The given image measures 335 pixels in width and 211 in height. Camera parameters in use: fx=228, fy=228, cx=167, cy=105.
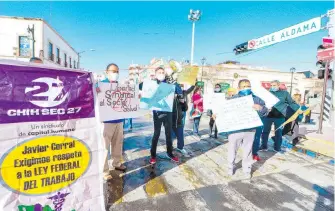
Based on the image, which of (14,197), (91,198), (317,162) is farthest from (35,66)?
(317,162)

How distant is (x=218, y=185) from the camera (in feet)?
12.7

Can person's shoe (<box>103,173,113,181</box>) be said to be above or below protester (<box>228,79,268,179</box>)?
below

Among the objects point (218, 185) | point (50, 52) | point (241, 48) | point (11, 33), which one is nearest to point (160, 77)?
point (218, 185)

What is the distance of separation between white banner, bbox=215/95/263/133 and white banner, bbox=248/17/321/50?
9317mm

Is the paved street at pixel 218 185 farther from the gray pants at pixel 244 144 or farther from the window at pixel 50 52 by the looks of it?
the window at pixel 50 52

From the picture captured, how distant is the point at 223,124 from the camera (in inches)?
172

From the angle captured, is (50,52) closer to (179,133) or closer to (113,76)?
(179,133)

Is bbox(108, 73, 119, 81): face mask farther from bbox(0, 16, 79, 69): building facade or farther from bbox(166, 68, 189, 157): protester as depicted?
bbox(0, 16, 79, 69): building facade

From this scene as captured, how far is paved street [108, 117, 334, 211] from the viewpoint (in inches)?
126

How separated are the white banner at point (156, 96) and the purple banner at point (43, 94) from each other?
1.93 metres

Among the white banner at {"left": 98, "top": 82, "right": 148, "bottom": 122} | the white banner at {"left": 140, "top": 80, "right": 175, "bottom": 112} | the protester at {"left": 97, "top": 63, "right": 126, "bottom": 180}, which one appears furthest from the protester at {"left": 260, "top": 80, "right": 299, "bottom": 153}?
the protester at {"left": 97, "top": 63, "right": 126, "bottom": 180}

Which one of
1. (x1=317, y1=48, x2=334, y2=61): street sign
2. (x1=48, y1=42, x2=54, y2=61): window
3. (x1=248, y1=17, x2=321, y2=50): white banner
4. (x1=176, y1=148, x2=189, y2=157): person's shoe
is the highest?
(x1=48, y1=42, x2=54, y2=61): window

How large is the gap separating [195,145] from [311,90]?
126ft

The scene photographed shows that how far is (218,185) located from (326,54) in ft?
25.5
